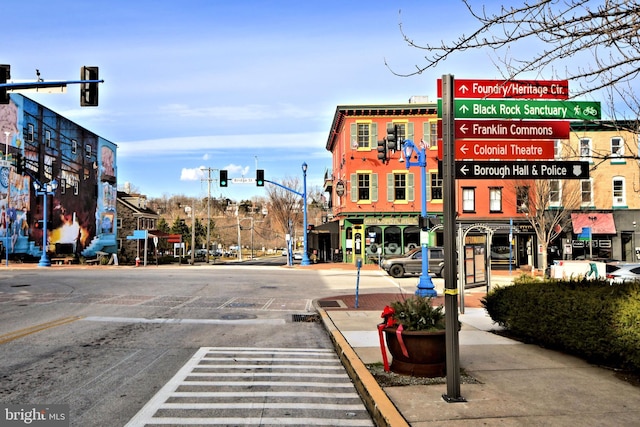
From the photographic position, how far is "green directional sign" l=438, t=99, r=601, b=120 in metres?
6.77

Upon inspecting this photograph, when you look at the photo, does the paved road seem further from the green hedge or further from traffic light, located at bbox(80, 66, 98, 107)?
traffic light, located at bbox(80, 66, 98, 107)

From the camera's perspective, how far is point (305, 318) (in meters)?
13.5

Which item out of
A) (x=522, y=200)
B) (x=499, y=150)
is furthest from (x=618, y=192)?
(x=499, y=150)

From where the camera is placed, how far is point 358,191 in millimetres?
40562

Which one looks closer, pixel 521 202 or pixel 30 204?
pixel 521 202

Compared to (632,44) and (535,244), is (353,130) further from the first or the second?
(632,44)

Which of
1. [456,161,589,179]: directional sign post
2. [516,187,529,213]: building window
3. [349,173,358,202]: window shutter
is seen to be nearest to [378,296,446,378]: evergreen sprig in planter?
[456,161,589,179]: directional sign post

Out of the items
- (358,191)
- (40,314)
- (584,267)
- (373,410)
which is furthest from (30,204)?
(373,410)

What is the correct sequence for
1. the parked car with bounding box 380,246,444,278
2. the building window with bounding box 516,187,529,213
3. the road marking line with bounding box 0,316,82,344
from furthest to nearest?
the building window with bounding box 516,187,529,213
the parked car with bounding box 380,246,444,278
the road marking line with bounding box 0,316,82,344

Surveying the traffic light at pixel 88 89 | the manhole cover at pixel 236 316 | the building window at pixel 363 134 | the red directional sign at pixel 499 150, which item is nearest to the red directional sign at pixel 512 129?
the red directional sign at pixel 499 150

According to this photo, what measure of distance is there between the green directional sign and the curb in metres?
3.68

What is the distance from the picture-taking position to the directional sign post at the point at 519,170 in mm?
6414

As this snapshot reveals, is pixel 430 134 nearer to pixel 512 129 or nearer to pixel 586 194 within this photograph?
pixel 586 194

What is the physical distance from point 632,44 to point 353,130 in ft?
117
